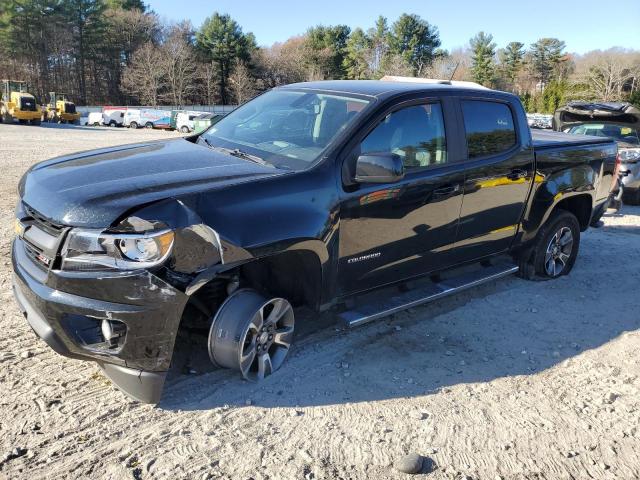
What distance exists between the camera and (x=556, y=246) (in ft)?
18.9

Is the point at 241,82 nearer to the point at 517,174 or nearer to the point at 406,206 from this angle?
the point at 517,174

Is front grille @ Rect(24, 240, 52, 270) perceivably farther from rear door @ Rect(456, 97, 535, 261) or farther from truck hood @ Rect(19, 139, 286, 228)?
rear door @ Rect(456, 97, 535, 261)

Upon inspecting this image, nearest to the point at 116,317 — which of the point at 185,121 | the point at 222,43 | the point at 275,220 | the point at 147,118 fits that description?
the point at 275,220

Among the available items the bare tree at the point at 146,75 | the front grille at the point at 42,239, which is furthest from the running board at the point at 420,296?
the bare tree at the point at 146,75

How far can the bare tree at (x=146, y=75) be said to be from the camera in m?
64.5

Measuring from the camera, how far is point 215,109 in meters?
64.5

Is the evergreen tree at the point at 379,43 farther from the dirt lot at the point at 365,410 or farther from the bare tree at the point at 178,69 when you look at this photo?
the dirt lot at the point at 365,410

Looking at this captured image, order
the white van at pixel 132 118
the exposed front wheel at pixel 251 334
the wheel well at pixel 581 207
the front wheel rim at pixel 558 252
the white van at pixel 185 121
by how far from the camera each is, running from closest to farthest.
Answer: the exposed front wheel at pixel 251 334
the front wheel rim at pixel 558 252
the wheel well at pixel 581 207
the white van at pixel 185 121
the white van at pixel 132 118

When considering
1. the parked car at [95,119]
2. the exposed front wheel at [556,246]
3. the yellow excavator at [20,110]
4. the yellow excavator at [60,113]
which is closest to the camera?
the exposed front wheel at [556,246]

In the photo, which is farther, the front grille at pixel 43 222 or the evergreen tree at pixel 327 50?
the evergreen tree at pixel 327 50

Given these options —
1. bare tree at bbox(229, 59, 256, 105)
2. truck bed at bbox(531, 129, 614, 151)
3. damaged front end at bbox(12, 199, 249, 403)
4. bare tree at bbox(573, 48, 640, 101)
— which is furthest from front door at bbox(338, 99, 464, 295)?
bare tree at bbox(229, 59, 256, 105)

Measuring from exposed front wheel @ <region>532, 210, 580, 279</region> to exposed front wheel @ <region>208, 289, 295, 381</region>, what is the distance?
3185 millimetres

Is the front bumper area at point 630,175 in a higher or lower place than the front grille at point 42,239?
lower

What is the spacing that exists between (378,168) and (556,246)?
10.5ft
